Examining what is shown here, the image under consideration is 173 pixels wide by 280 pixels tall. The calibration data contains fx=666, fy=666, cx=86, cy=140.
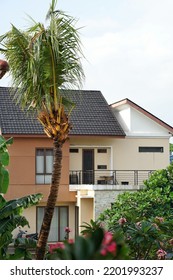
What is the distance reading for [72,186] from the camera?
2145cm

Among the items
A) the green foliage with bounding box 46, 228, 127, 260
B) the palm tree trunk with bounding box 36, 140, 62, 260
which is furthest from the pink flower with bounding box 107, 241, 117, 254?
the palm tree trunk with bounding box 36, 140, 62, 260

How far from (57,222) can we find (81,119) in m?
3.59

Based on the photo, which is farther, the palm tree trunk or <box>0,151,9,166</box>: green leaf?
<box>0,151,9,166</box>: green leaf

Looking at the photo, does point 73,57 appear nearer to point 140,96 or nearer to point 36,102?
point 36,102

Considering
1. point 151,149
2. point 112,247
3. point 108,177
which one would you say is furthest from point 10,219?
point 151,149

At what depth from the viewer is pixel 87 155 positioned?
22.4m

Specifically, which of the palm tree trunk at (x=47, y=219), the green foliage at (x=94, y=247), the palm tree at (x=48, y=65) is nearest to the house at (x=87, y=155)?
the palm tree at (x=48, y=65)

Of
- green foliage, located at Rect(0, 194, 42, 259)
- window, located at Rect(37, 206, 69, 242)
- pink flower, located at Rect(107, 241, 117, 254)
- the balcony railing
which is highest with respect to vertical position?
the balcony railing

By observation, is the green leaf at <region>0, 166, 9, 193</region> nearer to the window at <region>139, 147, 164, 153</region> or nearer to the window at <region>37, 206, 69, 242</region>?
the window at <region>37, 206, 69, 242</region>

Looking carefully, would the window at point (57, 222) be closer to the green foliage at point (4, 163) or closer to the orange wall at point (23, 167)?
the orange wall at point (23, 167)

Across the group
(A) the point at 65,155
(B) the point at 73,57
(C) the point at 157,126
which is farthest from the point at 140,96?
(B) the point at 73,57

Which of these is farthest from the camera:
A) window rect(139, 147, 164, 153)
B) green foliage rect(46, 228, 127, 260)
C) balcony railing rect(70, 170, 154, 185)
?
window rect(139, 147, 164, 153)

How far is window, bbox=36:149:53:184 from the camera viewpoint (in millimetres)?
21250

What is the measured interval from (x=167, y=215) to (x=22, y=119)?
610cm
